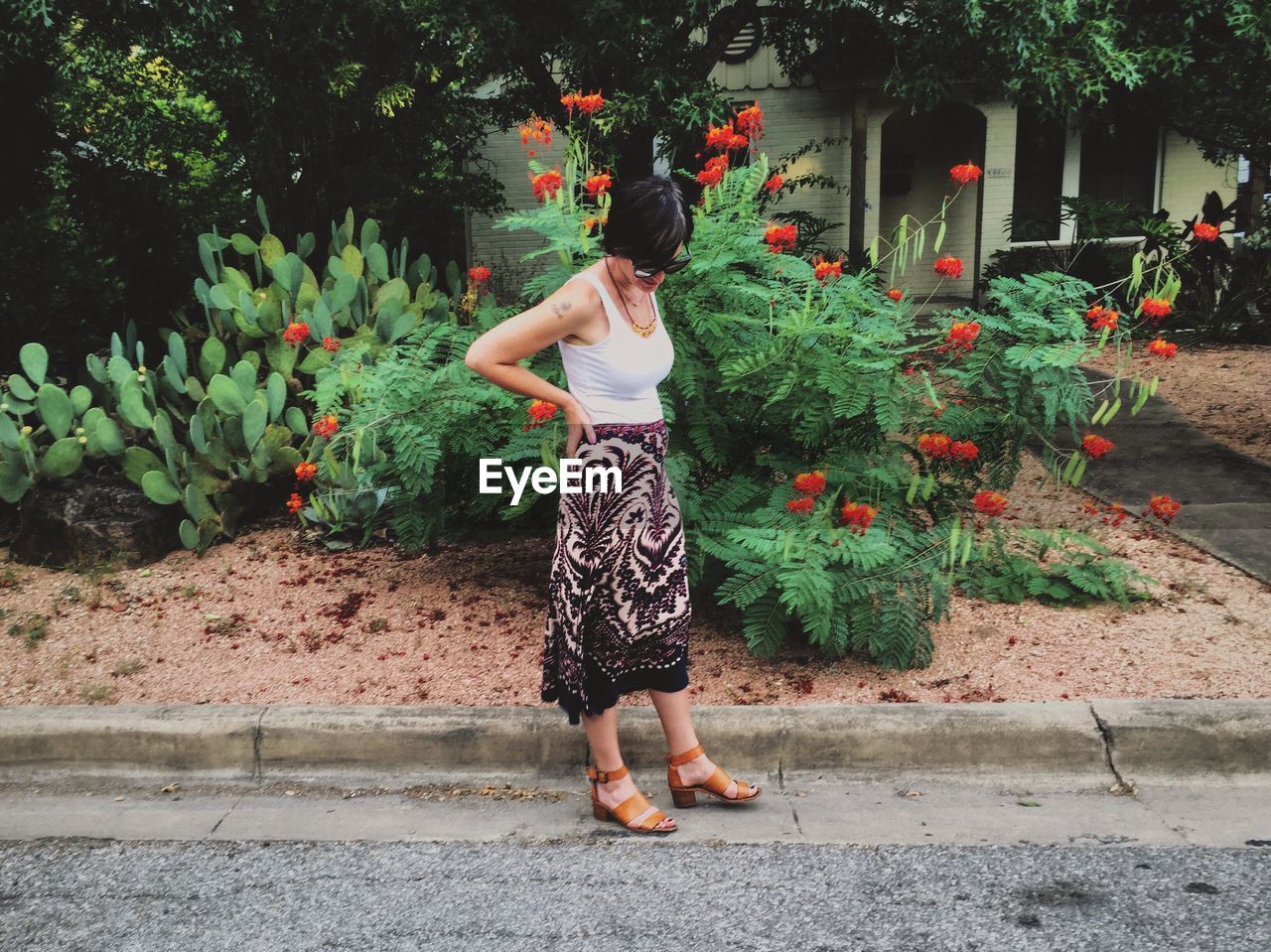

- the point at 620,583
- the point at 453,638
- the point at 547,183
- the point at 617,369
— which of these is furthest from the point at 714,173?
the point at 453,638

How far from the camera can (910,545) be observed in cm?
429

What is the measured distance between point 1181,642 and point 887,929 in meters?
2.23

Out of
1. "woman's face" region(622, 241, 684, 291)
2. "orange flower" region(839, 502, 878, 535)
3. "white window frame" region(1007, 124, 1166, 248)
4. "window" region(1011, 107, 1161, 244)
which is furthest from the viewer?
"window" region(1011, 107, 1161, 244)

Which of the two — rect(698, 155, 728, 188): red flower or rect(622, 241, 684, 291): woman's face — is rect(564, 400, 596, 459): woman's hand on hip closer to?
rect(622, 241, 684, 291): woman's face

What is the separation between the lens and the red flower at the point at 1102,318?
13.1ft

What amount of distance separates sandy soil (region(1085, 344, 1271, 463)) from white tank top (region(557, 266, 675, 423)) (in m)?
4.70

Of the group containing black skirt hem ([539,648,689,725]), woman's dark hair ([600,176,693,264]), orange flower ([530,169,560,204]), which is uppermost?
orange flower ([530,169,560,204])

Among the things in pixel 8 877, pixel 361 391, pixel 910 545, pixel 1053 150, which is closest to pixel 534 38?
pixel 361 391

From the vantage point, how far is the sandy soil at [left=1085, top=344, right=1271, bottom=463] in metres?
7.81

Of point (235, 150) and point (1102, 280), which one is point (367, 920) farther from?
point (1102, 280)

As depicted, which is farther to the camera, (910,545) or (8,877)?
(910,545)

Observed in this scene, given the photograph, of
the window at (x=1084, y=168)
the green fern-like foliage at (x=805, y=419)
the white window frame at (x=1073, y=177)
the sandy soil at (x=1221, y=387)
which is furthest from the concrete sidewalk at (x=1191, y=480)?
the window at (x=1084, y=168)

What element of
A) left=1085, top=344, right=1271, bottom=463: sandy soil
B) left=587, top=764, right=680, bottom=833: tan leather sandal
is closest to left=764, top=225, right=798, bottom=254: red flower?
left=587, top=764, right=680, bottom=833: tan leather sandal

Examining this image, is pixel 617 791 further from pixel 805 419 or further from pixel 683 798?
pixel 805 419
